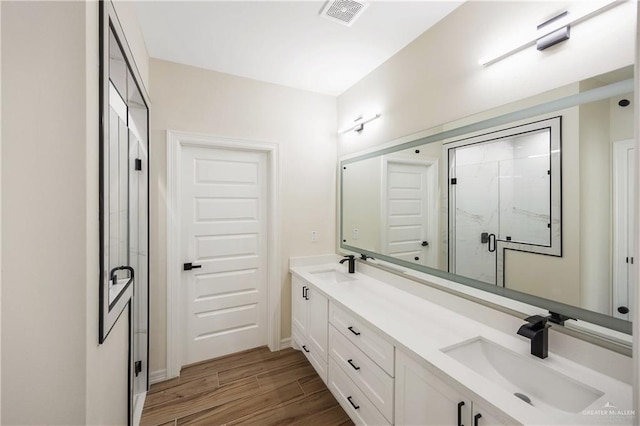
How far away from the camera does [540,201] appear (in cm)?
124

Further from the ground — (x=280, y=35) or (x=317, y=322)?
(x=280, y=35)

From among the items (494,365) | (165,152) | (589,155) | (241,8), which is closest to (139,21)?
(241,8)

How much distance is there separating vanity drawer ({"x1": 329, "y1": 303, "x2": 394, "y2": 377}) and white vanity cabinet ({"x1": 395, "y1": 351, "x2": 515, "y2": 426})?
80 mm

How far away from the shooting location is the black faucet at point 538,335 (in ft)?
3.66

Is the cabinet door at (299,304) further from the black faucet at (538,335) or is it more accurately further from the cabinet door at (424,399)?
the black faucet at (538,335)

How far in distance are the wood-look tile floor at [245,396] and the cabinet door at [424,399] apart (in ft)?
2.68

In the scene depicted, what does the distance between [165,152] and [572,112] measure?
2.64 meters

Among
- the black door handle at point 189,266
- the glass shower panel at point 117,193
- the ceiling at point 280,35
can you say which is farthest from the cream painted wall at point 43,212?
the black door handle at point 189,266

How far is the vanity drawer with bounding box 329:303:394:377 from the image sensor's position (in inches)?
54.4

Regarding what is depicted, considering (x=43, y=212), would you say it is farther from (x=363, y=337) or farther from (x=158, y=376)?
(x=158, y=376)

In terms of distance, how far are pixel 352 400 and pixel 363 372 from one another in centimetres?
26

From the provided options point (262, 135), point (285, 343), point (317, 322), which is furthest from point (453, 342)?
point (262, 135)

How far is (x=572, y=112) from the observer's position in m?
1.15

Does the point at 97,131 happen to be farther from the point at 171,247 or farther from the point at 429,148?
the point at 429,148
